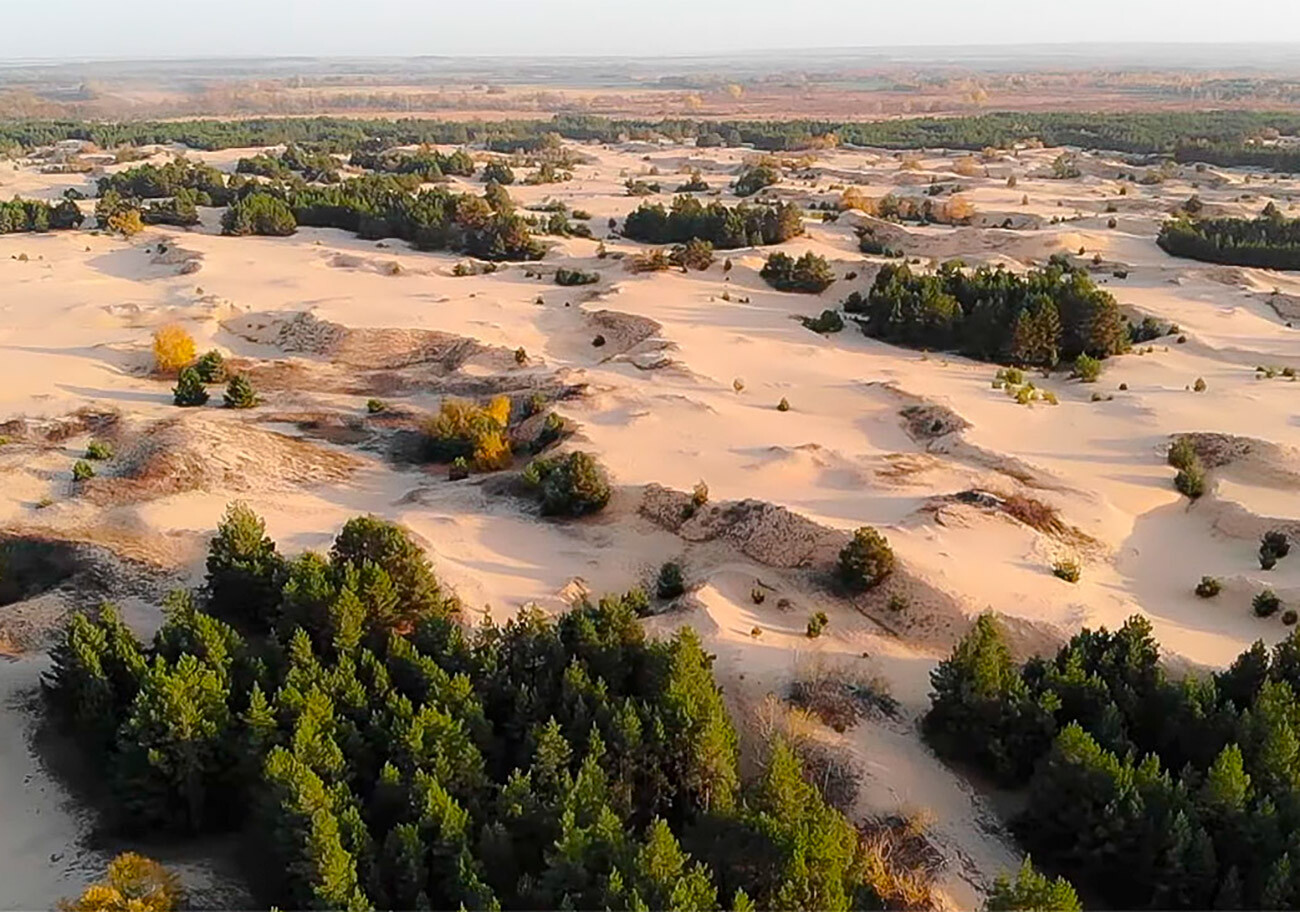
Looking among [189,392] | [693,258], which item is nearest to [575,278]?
[693,258]

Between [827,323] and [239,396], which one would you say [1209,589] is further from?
[239,396]

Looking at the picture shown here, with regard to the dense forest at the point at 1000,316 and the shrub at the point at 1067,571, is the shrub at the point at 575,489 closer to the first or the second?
the shrub at the point at 1067,571

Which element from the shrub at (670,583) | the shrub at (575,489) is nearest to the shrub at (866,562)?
the shrub at (670,583)

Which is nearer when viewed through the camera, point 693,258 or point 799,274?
point 799,274

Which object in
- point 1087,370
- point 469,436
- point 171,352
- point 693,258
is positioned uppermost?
point 693,258

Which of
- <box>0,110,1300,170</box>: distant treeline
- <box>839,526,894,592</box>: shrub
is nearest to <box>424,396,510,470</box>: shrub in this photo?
<box>839,526,894,592</box>: shrub

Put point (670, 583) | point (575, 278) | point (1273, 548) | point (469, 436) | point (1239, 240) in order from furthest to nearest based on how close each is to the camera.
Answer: point (1239, 240) → point (575, 278) → point (469, 436) → point (1273, 548) → point (670, 583)
